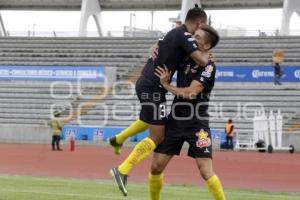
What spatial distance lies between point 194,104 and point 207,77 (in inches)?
13.6

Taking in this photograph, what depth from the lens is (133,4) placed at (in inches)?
2012

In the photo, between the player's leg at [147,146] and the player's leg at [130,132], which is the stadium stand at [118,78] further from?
the player's leg at [147,146]

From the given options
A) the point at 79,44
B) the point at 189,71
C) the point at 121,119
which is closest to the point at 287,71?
the point at 121,119

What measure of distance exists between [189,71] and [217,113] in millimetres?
28874

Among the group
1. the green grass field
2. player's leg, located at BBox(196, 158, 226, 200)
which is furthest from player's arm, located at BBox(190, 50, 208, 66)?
the green grass field

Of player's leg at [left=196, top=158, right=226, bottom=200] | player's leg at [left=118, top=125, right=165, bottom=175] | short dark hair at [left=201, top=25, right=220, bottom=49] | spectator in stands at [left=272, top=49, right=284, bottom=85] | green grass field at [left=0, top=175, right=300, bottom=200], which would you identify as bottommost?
green grass field at [left=0, top=175, right=300, bottom=200]

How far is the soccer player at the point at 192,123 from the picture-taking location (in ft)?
28.0

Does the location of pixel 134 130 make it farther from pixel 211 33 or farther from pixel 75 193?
pixel 75 193

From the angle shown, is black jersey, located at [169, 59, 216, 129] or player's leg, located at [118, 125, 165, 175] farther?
player's leg, located at [118, 125, 165, 175]

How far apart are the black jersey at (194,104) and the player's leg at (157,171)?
40 cm

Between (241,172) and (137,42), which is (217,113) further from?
(241,172)

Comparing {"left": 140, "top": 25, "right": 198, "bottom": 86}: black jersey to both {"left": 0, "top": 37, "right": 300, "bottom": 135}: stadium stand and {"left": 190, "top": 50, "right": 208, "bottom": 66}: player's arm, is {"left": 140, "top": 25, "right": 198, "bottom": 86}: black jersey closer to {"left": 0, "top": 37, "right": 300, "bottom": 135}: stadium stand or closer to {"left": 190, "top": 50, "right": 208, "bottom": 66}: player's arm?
{"left": 190, "top": 50, "right": 208, "bottom": 66}: player's arm

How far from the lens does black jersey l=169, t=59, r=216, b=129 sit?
8633 mm

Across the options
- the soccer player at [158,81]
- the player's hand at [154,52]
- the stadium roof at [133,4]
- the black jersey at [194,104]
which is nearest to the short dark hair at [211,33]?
the soccer player at [158,81]
